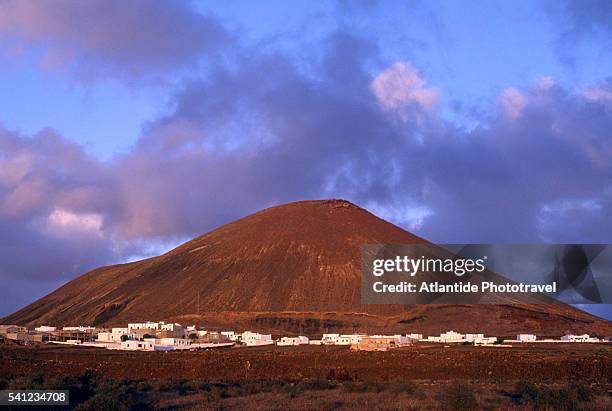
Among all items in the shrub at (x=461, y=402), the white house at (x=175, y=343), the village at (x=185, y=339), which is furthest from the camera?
the white house at (x=175, y=343)

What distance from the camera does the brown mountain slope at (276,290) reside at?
4705 inches

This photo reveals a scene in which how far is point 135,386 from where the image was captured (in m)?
28.9

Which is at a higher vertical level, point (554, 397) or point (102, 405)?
point (102, 405)

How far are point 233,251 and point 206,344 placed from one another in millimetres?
61429

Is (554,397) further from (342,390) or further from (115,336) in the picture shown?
(115,336)

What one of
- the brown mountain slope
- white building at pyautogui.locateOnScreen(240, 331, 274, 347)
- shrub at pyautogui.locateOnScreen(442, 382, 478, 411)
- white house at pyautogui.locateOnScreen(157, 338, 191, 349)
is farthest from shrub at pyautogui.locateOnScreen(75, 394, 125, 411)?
the brown mountain slope

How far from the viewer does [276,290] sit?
13162cm

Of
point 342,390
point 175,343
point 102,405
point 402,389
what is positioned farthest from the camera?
point 175,343

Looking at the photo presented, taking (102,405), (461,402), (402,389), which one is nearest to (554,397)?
(461,402)

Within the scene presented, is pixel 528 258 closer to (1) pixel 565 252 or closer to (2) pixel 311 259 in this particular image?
(1) pixel 565 252

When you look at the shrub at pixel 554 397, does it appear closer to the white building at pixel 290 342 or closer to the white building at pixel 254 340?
the white building at pixel 290 342

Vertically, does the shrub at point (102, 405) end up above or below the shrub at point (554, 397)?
above

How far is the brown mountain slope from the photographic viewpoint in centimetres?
11950

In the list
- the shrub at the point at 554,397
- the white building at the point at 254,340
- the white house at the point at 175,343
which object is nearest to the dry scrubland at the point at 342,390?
the shrub at the point at 554,397
